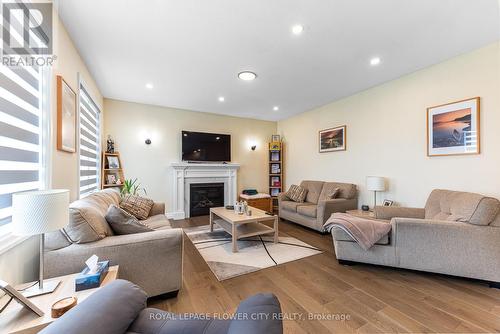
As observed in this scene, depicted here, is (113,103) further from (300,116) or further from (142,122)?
(300,116)

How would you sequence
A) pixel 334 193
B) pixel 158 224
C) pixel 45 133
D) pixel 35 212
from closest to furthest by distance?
1. pixel 35 212
2. pixel 45 133
3. pixel 158 224
4. pixel 334 193

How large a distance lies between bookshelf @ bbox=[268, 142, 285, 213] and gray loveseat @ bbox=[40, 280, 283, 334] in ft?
15.8

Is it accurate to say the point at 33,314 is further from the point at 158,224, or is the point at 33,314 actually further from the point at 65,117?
the point at 65,117

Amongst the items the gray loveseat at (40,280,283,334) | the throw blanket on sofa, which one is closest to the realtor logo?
the gray loveseat at (40,280,283,334)

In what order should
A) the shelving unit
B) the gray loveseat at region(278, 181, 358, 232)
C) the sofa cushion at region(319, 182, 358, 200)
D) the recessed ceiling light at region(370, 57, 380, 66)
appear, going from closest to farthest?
the recessed ceiling light at region(370, 57, 380, 66), the gray loveseat at region(278, 181, 358, 232), the sofa cushion at region(319, 182, 358, 200), the shelving unit

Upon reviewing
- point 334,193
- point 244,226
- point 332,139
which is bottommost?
point 244,226

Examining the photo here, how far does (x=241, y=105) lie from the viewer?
14.6ft

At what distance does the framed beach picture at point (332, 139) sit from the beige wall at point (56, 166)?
4.16 metres

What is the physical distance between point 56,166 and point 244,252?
2.20 meters

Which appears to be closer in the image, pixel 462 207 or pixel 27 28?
pixel 27 28

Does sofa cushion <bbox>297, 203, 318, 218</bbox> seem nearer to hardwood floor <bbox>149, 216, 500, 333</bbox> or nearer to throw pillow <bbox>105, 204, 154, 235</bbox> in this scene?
hardwood floor <bbox>149, 216, 500, 333</bbox>

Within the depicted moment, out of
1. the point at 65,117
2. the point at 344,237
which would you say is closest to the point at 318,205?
the point at 344,237

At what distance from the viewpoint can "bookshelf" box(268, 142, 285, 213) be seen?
5.58 m

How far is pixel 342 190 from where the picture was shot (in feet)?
12.3
